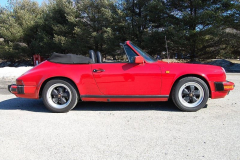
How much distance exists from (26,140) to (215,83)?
137 inches

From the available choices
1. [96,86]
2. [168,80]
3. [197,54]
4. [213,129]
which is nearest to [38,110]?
[96,86]

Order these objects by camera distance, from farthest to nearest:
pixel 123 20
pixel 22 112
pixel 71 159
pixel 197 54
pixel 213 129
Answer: pixel 123 20 < pixel 197 54 < pixel 22 112 < pixel 213 129 < pixel 71 159

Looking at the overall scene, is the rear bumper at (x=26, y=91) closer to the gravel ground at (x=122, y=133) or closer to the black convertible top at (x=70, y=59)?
the gravel ground at (x=122, y=133)

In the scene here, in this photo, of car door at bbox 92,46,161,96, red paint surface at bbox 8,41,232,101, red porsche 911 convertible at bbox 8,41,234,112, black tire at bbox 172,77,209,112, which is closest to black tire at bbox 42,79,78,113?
red porsche 911 convertible at bbox 8,41,234,112

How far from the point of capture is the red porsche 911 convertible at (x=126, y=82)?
12.3 feet

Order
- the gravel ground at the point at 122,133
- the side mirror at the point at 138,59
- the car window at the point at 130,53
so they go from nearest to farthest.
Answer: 1. the gravel ground at the point at 122,133
2. the side mirror at the point at 138,59
3. the car window at the point at 130,53

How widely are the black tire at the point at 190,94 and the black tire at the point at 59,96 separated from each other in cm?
206

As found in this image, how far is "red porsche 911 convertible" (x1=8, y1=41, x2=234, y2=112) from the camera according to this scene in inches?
147

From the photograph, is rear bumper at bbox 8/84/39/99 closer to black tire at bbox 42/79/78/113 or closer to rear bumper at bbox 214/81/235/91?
black tire at bbox 42/79/78/113

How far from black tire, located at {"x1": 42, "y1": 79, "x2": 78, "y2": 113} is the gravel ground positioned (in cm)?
18

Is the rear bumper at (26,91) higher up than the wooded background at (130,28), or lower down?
lower down

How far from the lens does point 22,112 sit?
4.08 metres

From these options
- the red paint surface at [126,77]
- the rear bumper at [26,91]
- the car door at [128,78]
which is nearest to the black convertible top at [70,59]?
the red paint surface at [126,77]

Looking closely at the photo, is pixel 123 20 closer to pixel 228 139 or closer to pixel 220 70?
pixel 220 70
